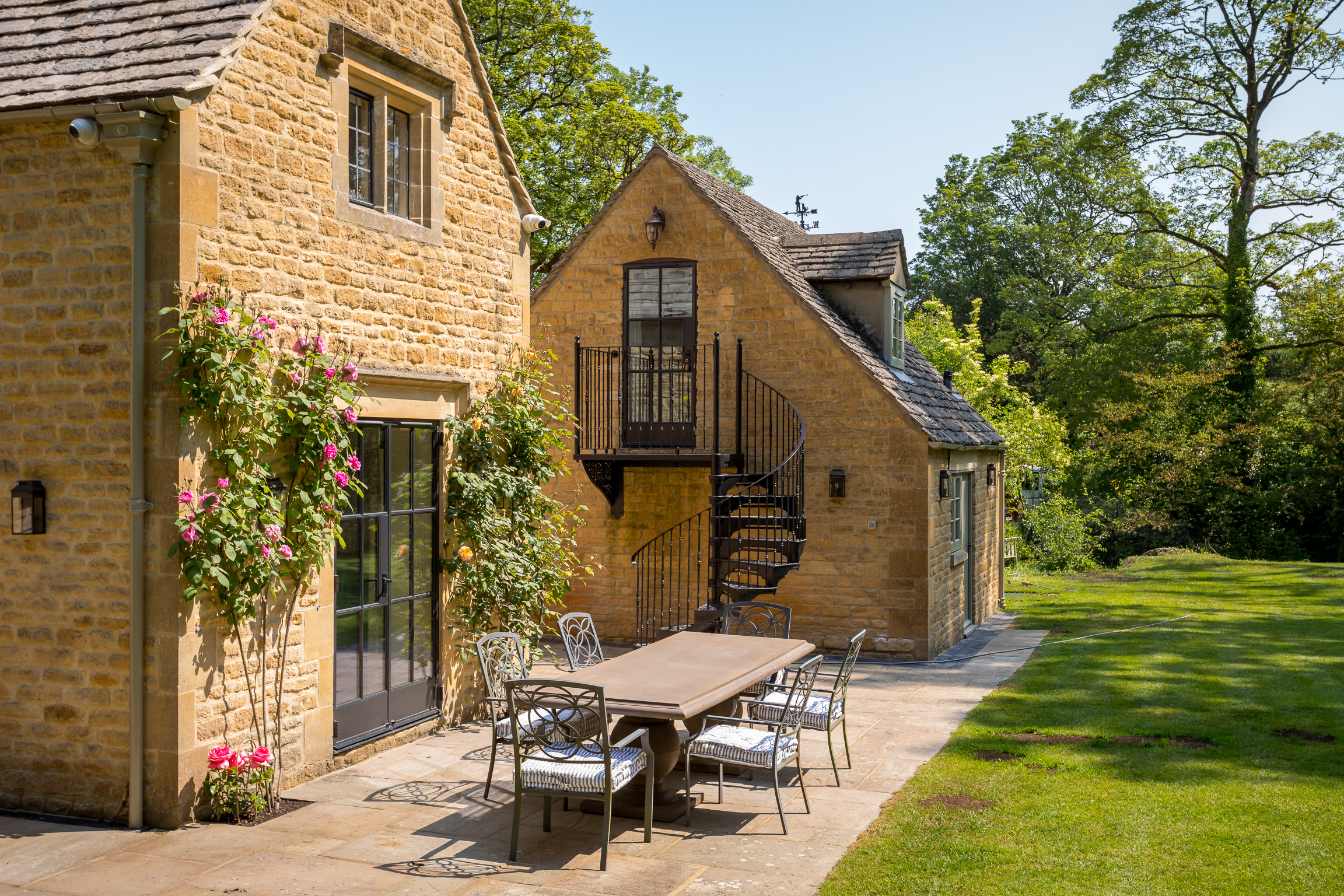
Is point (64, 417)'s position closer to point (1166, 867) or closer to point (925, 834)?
point (925, 834)

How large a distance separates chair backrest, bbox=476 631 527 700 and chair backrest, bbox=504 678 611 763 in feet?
2.85

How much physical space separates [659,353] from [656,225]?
1.69 meters

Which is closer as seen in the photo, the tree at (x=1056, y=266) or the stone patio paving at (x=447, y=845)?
the stone patio paving at (x=447, y=845)

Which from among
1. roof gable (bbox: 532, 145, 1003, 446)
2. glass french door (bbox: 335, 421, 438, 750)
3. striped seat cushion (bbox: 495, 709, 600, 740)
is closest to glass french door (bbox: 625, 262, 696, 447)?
roof gable (bbox: 532, 145, 1003, 446)

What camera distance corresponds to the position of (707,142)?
31.3 metres

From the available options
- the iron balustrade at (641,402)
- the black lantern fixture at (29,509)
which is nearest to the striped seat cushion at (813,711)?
the black lantern fixture at (29,509)

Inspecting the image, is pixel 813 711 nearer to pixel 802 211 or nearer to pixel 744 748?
pixel 744 748

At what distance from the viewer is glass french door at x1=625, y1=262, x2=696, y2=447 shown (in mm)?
14156

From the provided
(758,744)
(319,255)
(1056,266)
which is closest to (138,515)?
(319,255)

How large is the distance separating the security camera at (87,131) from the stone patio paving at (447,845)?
4.10m

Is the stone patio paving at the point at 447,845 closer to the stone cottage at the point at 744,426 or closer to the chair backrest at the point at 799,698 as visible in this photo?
the chair backrest at the point at 799,698

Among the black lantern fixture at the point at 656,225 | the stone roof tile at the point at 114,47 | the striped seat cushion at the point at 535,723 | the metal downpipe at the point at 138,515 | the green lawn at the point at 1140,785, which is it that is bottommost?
the green lawn at the point at 1140,785

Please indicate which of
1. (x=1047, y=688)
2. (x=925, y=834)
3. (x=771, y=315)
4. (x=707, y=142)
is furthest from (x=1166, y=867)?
(x=707, y=142)

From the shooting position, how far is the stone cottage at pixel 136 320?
21.2 feet
